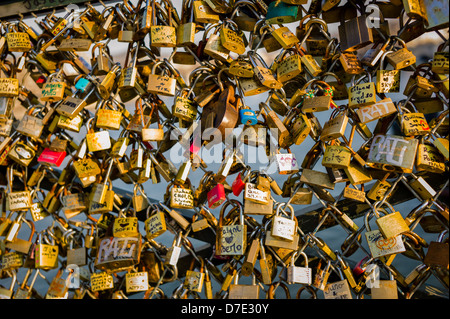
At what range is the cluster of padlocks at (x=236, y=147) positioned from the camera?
1.13 m

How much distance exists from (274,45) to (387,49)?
276 millimetres

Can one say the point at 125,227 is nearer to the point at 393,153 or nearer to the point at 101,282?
the point at 101,282

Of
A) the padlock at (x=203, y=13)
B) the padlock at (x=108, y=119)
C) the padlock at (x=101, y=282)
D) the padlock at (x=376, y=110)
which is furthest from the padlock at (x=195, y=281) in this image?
the padlock at (x=203, y=13)

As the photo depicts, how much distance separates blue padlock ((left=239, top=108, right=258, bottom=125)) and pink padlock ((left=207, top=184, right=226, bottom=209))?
0.55ft

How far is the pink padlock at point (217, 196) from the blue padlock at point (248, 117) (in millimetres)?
167

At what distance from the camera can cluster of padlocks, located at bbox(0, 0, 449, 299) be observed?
1.13 m

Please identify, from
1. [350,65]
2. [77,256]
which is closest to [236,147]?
[350,65]

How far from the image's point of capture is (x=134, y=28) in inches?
55.4

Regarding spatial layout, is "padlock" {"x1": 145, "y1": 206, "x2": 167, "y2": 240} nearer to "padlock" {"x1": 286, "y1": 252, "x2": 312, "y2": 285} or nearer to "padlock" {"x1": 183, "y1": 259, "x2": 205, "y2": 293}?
"padlock" {"x1": 183, "y1": 259, "x2": 205, "y2": 293}

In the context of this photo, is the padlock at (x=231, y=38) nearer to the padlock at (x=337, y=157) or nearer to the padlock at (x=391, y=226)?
the padlock at (x=337, y=157)

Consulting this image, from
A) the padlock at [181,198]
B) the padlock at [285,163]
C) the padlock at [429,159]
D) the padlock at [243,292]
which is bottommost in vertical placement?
the padlock at [243,292]

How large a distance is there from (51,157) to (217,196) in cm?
54

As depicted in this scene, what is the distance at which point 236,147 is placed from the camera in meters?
1.26
